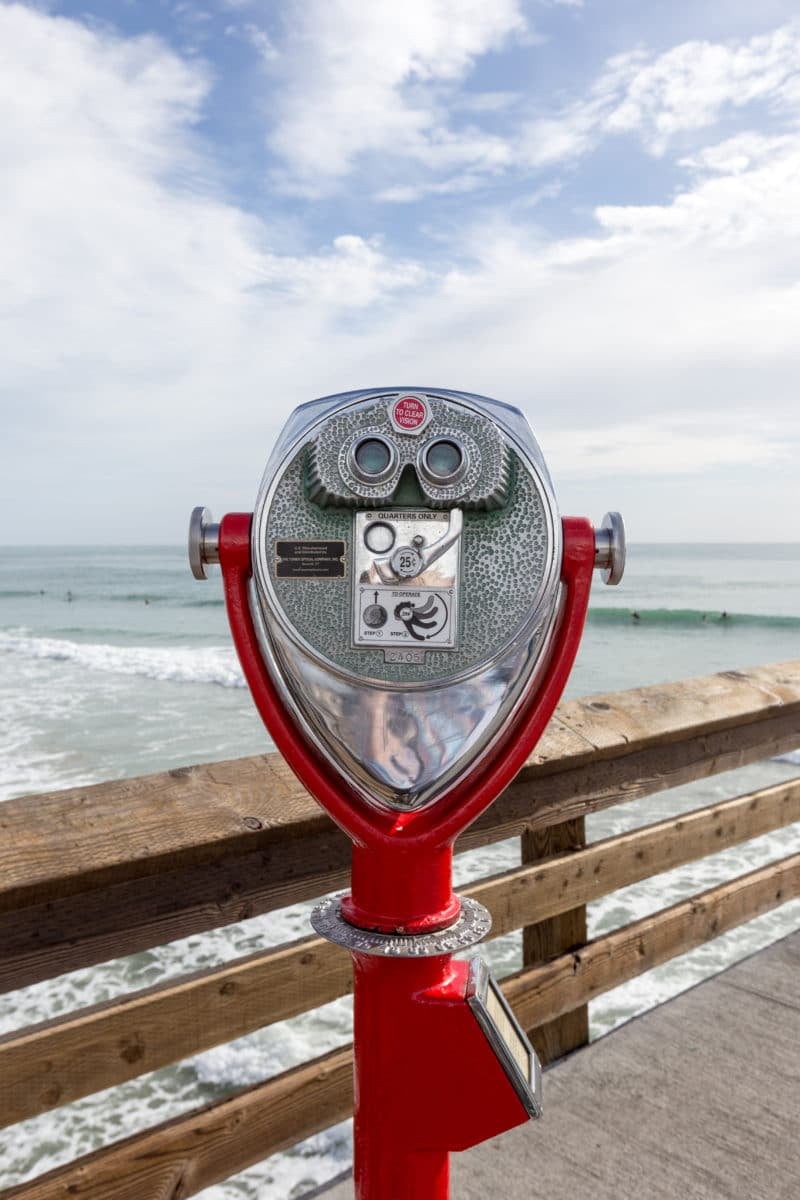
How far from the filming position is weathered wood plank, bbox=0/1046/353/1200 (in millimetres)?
1202

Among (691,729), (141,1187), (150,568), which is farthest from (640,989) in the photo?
(150,568)

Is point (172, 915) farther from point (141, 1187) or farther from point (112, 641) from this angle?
point (112, 641)

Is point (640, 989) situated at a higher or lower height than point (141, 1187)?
lower

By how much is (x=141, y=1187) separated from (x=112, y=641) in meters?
17.0

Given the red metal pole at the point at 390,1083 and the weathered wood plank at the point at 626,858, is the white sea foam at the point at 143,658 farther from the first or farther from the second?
the red metal pole at the point at 390,1083

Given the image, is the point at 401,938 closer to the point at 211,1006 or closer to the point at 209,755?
the point at 211,1006

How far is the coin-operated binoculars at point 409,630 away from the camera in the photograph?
836 mm

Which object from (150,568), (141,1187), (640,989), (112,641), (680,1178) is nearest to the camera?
(141,1187)

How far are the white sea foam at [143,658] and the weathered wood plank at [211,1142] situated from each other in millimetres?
9149

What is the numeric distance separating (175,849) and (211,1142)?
454 mm

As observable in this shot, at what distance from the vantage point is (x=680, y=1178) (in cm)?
150

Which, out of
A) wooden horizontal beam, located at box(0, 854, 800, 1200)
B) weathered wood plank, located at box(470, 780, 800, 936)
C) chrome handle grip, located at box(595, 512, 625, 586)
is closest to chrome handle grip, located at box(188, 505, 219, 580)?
chrome handle grip, located at box(595, 512, 625, 586)

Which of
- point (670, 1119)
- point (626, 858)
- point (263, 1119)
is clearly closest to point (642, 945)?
point (626, 858)

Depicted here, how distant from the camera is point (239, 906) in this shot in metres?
1.30
